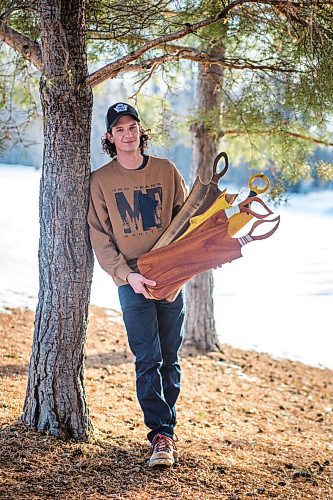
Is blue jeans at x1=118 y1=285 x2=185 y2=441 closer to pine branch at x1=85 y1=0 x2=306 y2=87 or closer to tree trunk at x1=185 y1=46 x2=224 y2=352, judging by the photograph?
pine branch at x1=85 y1=0 x2=306 y2=87

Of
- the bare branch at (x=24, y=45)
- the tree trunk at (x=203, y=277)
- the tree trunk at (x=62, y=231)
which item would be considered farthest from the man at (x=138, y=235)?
the tree trunk at (x=203, y=277)

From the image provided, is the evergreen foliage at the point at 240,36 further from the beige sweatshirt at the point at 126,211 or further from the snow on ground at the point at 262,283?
the snow on ground at the point at 262,283

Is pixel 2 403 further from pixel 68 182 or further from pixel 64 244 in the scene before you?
pixel 68 182

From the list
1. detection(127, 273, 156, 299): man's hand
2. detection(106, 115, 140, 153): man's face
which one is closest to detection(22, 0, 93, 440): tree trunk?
detection(106, 115, 140, 153): man's face

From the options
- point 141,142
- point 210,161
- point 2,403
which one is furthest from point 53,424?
point 210,161

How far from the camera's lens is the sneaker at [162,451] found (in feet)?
8.95

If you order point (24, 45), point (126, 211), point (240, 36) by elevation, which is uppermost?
point (240, 36)

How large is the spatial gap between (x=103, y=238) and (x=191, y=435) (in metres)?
1.30

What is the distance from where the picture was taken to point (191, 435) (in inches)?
137

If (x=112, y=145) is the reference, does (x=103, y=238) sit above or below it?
below

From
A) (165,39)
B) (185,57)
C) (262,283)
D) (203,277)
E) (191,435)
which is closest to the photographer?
(165,39)

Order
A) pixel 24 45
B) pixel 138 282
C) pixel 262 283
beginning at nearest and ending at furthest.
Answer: pixel 138 282 < pixel 24 45 < pixel 262 283

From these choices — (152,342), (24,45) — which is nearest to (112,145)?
(24,45)

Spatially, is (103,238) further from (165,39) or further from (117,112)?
(165,39)
